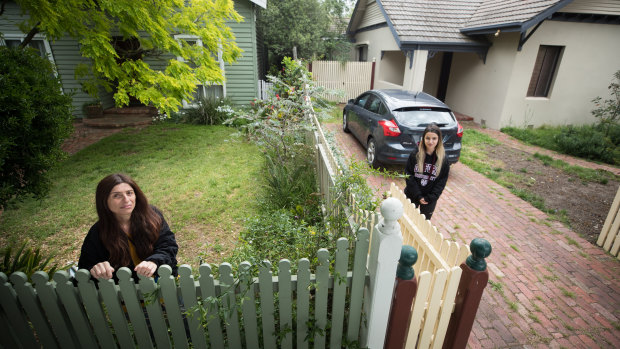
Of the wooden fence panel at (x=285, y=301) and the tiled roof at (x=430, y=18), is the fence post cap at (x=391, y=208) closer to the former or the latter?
the wooden fence panel at (x=285, y=301)

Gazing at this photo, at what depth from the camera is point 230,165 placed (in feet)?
21.2

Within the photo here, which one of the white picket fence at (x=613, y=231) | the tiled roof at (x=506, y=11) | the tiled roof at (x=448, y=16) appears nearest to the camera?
the white picket fence at (x=613, y=231)

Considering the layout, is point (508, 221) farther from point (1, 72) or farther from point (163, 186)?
point (1, 72)

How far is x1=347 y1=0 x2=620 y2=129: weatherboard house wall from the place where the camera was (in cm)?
870

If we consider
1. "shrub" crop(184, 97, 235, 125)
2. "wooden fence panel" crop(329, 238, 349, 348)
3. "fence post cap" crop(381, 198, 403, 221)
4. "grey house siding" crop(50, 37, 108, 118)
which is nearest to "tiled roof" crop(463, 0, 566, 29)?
"shrub" crop(184, 97, 235, 125)

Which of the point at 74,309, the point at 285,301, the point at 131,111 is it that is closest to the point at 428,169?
the point at 285,301

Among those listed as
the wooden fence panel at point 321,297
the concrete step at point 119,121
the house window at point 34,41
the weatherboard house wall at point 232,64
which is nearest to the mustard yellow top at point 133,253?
the wooden fence panel at point 321,297

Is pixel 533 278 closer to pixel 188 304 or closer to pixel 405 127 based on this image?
pixel 405 127

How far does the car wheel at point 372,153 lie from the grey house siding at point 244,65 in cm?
574

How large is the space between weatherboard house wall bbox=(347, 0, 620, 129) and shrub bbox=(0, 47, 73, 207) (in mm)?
9555

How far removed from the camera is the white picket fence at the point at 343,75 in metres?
13.2

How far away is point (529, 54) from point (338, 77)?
7.22m

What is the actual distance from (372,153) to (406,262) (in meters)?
4.84

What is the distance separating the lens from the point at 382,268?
5.51ft
